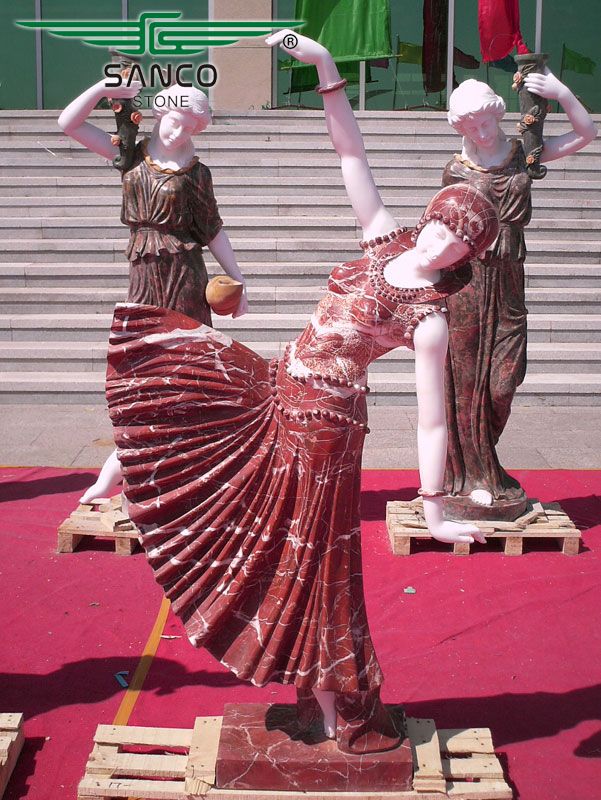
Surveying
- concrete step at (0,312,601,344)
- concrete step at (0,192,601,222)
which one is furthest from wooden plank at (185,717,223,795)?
concrete step at (0,192,601,222)

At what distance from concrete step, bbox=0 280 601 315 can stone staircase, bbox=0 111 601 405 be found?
0.04 feet

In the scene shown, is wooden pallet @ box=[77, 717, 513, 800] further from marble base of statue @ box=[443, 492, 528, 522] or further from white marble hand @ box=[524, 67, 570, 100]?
white marble hand @ box=[524, 67, 570, 100]

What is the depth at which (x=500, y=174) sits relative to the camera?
16.4 ft

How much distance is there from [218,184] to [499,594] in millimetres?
7294

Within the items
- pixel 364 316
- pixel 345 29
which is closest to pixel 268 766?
pixel 364 316

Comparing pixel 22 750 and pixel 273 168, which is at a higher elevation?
pixel 273 168

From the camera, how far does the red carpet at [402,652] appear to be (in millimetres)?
3590

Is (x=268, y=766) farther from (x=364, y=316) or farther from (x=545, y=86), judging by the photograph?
(x=545, y=86)

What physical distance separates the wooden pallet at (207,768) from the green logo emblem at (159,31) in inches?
442

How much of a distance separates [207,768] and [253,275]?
7.12 metres

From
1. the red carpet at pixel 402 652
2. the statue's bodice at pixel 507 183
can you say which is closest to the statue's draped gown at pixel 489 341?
the statue's bodice at pixel 507 183

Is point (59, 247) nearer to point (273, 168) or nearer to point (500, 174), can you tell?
point (273, 168)

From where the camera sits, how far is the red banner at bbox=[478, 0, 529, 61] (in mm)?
12789

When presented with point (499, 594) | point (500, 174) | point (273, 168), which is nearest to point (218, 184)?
point (273, 168)
